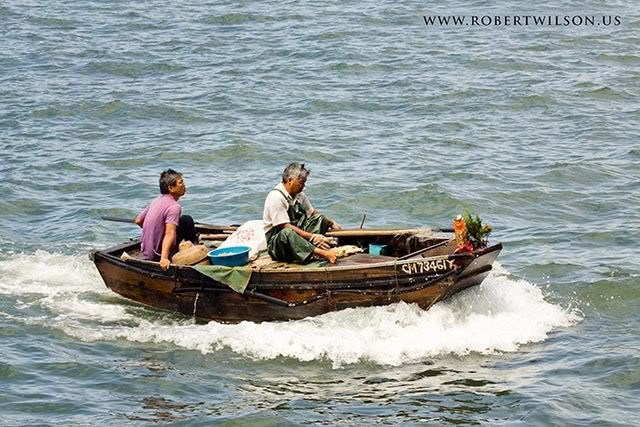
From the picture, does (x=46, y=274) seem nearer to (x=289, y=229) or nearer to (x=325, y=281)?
(x=289, y=229)

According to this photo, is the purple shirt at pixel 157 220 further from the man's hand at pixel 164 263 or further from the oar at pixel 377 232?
the oar at pixel 377 232

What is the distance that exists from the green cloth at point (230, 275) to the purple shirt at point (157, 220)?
0.79m

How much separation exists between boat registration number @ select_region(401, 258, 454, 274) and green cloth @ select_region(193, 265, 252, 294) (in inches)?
72.4

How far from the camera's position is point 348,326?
547 inches

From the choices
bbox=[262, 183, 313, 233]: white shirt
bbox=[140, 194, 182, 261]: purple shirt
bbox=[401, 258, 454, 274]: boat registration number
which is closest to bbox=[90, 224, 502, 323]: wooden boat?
bbox=[401, 258, 454, 274]: boat registration number

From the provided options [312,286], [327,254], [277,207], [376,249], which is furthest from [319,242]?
[376,249]

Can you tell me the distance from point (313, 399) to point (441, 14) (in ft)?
72.2

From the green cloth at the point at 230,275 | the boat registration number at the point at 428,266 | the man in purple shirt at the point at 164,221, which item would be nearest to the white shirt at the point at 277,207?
the green cloth at the point at 230,275

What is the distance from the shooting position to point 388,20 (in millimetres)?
32594

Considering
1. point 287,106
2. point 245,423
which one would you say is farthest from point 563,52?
point 245,423

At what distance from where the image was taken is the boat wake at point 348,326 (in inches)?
534

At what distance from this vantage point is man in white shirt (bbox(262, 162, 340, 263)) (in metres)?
14.4

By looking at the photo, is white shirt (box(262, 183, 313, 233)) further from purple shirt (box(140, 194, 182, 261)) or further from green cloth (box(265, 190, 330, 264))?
→ purple shirt (box(140, 194, 182, 261))

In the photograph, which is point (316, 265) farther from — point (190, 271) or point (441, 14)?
point (441, 14)
